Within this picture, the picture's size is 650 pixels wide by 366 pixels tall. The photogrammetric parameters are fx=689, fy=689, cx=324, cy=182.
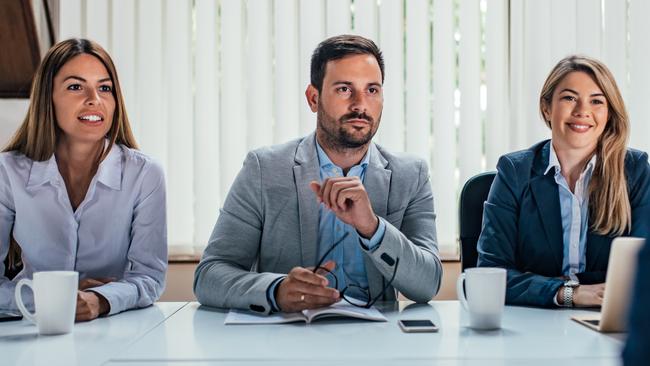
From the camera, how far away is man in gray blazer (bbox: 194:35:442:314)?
180 cm

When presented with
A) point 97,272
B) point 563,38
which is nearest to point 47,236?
point 97,272

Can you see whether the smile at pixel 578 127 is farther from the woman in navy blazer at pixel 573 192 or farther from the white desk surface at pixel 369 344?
the white desk surface at pixel 369 344

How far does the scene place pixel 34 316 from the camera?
4.60ft

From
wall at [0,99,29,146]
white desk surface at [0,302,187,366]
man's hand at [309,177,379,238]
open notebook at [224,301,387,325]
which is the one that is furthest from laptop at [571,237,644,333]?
wall at [0,99,29,146]

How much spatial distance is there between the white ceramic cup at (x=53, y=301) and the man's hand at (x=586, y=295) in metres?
1.14

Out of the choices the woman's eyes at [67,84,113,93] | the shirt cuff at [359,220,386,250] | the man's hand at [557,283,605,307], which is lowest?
→ the man's hand at [557,283,605,307]

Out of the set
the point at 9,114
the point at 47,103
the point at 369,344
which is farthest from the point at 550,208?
the point at 9,114

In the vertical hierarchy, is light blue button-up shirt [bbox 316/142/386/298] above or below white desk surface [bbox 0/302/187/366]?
above

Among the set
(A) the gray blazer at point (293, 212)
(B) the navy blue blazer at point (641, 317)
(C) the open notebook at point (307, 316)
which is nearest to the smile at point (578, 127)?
(A) the gray blazer at point (293, 212)

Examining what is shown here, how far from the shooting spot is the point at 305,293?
1.57 metres

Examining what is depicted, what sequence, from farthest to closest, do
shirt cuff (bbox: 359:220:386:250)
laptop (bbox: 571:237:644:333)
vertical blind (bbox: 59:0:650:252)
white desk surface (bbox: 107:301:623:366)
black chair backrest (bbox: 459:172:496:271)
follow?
vertical blind (bbox: 59:0:650:252) < black chair backrest (bbox: 459:172:496:271) < shirt cuff (bbox: 359:220:386:250) < laptop (bbox: 571:237:644:333) < white desk surface (bbox: 107:301:623:366)

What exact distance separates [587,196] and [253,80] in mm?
1586

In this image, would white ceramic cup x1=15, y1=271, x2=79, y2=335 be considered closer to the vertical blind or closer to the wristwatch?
the wristwatch

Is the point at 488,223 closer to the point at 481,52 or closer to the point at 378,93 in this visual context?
the point at 378,93
